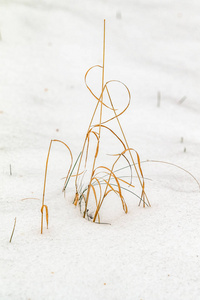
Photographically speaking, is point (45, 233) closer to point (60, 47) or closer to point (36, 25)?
point (60, 47)

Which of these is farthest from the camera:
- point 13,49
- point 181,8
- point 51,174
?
point 181,8

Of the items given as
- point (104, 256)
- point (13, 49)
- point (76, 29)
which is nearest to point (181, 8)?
point (76, 29)

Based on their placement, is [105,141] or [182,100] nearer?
[105,141]

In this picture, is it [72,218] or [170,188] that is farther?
[170,188]

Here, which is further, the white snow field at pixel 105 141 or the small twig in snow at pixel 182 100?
the small twig in snow at pixel 182 100

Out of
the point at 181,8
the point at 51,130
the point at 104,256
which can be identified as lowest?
the point at 104,256

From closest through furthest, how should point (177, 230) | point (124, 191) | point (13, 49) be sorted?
1. point (177, 230)
2. point (124, 191)
3. point (13, 49)

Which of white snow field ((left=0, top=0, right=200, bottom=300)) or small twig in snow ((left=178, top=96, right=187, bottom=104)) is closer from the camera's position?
white snow field ((left=0, top=0, right=200, bottom=300))

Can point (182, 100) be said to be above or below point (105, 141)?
above
